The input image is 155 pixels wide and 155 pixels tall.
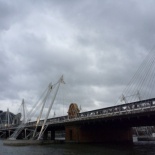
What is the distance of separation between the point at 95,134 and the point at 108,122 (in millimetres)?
18251

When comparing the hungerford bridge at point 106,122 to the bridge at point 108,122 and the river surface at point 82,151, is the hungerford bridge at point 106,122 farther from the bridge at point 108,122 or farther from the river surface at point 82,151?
the river surface at point 82,151

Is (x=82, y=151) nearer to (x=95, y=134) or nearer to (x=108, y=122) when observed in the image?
(x=108, y=122)

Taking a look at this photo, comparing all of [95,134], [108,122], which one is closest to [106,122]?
[108,122]

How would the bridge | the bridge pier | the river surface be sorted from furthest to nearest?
the bridge pier → the bridge → the river surface

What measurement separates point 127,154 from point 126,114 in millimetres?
14560

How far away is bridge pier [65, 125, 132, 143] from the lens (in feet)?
266

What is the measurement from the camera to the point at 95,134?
85188 millimetres

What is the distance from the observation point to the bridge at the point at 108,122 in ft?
182

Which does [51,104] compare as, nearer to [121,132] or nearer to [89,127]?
[89,127]

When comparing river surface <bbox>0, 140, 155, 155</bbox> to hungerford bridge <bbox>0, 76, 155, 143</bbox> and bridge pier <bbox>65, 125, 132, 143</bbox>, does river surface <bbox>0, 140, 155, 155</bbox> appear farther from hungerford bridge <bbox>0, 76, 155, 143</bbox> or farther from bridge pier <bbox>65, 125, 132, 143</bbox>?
bridge pier <bbox>65, 125, 132, 143</bbox>

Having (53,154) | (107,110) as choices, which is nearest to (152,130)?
(107,110)

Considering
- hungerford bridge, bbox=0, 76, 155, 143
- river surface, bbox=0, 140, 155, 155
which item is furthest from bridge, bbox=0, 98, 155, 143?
river surface, bbox=0, 140, 155, 155

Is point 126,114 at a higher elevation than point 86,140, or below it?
higher

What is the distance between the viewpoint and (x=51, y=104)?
89562 millimetres
